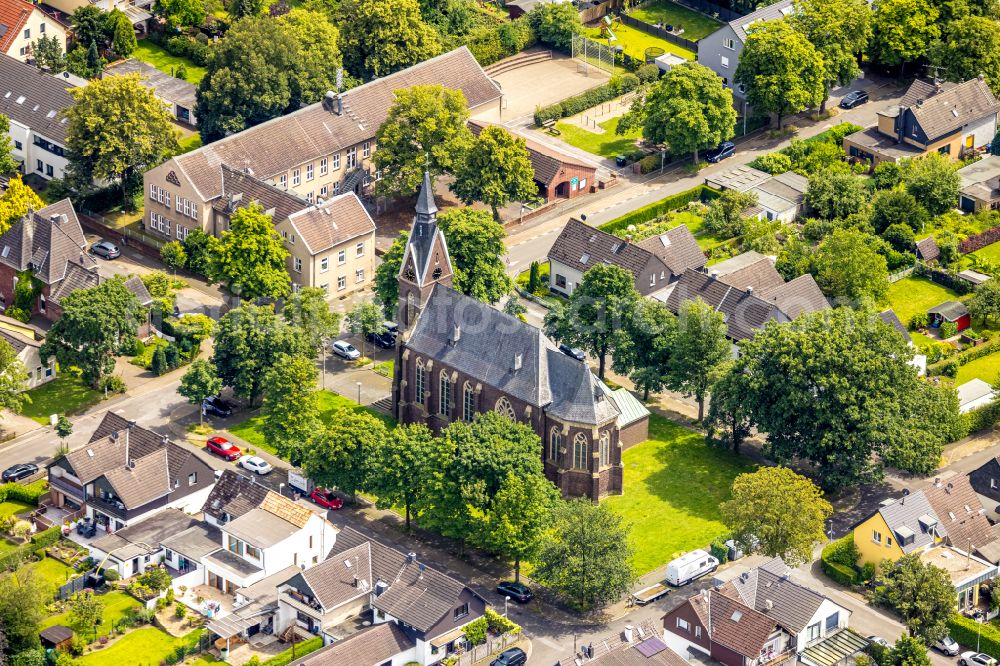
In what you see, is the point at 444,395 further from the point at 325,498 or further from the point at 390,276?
the point at 390,276

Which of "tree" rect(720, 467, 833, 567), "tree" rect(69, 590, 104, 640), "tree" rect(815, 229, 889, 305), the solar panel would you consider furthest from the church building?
"tree" rect(69, 590, 104, 640)

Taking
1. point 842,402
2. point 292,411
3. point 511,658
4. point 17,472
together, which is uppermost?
point 842,402

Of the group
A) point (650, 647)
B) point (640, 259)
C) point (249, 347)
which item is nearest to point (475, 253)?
point (640, 259)

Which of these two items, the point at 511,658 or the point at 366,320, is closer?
the point at 511,658

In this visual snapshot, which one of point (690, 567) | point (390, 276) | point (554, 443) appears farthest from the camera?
point (390, 276)

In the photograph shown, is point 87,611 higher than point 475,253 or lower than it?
lower

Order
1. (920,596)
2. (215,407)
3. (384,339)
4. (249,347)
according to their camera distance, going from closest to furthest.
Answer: (920,596) < (249,347) < (215,407) < (384,339)

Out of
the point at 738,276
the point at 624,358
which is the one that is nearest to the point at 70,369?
the point at 624,358
